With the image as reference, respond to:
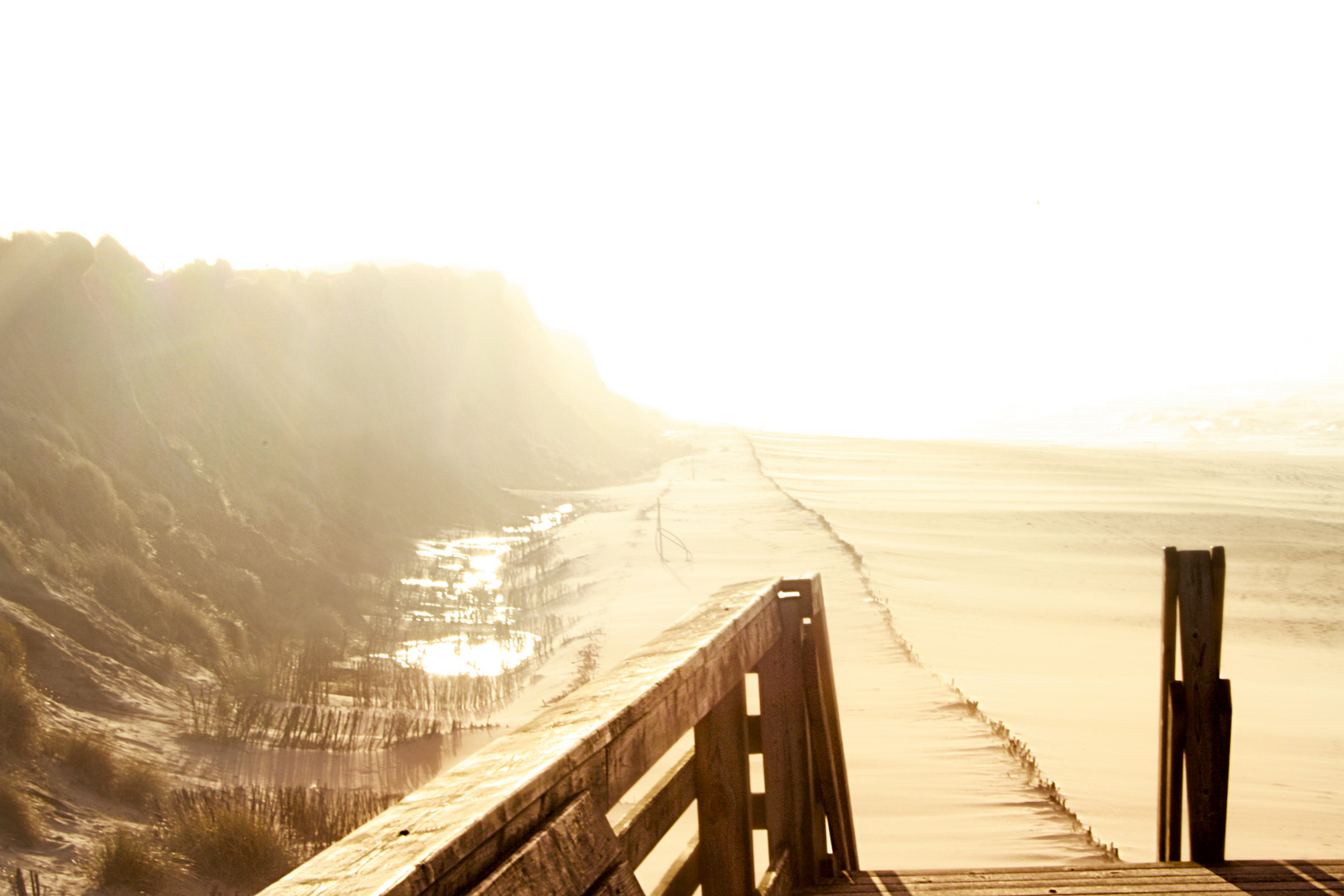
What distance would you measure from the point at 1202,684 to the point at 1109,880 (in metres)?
0.80

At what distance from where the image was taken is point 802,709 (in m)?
3.25

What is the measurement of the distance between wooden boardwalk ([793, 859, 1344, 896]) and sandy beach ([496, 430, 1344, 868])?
9.99ft

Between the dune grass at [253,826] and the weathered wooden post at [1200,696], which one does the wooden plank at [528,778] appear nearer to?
the weathered wooden post at [1200,696]

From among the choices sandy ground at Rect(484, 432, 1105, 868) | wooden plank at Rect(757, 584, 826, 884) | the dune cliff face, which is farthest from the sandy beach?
the dune cliff face

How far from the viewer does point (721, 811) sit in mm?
2480

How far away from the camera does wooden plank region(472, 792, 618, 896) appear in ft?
4.20

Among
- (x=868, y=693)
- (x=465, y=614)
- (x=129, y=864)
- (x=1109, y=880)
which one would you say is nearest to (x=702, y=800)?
(x=1109, y=880)

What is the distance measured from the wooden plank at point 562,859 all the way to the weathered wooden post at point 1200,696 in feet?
9.42

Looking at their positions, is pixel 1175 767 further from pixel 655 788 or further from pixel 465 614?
pixel 465 614

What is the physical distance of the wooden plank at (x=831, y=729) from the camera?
3.39 metres

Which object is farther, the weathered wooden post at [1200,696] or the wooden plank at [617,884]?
the weathered wooden post at [1200,696]

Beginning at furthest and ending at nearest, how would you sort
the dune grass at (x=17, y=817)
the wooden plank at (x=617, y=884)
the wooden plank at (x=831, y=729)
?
the dune grass at (x=17, y=817)
the wooden plank at (x=831, y=729)
the wooden plank at (x=617, y=884)

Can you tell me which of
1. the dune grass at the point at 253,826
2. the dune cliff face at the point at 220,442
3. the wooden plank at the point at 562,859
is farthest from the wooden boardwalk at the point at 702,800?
the dune cliff face at the point at 220,442

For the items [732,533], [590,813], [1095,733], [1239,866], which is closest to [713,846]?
[590,813]
